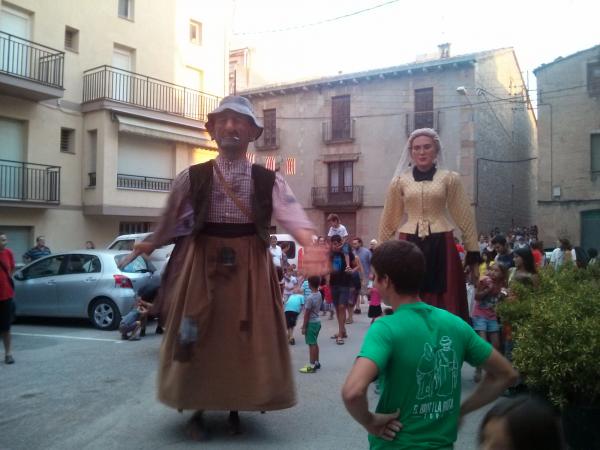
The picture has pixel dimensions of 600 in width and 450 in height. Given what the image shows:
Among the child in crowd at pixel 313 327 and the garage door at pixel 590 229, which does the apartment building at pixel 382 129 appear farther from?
the child in crowd at pixel 313 327

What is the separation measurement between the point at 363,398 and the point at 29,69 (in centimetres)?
1888

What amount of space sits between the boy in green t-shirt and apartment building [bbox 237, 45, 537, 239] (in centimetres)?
2480

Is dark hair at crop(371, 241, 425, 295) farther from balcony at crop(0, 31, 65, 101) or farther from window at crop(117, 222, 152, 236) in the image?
window at crop(117, 222, 152, 236)

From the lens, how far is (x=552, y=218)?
2603 cm

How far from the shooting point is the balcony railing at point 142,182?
67.4 feet

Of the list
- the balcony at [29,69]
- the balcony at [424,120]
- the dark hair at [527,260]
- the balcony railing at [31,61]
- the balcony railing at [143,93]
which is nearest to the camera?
the dark hair at [527,260]

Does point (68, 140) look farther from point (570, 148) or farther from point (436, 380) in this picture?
point (570, 148)

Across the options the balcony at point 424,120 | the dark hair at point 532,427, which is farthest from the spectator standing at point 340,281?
the balcony at point 424,120

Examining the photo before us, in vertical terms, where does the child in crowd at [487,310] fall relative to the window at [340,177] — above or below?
below

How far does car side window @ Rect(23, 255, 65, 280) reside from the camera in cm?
1158

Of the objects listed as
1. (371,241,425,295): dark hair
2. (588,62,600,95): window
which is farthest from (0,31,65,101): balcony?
(588,62,600,95): window

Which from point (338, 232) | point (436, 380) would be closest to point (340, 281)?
point (338, 232)

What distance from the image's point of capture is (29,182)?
18203 millimetres

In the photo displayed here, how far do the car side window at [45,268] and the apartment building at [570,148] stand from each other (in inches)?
811
